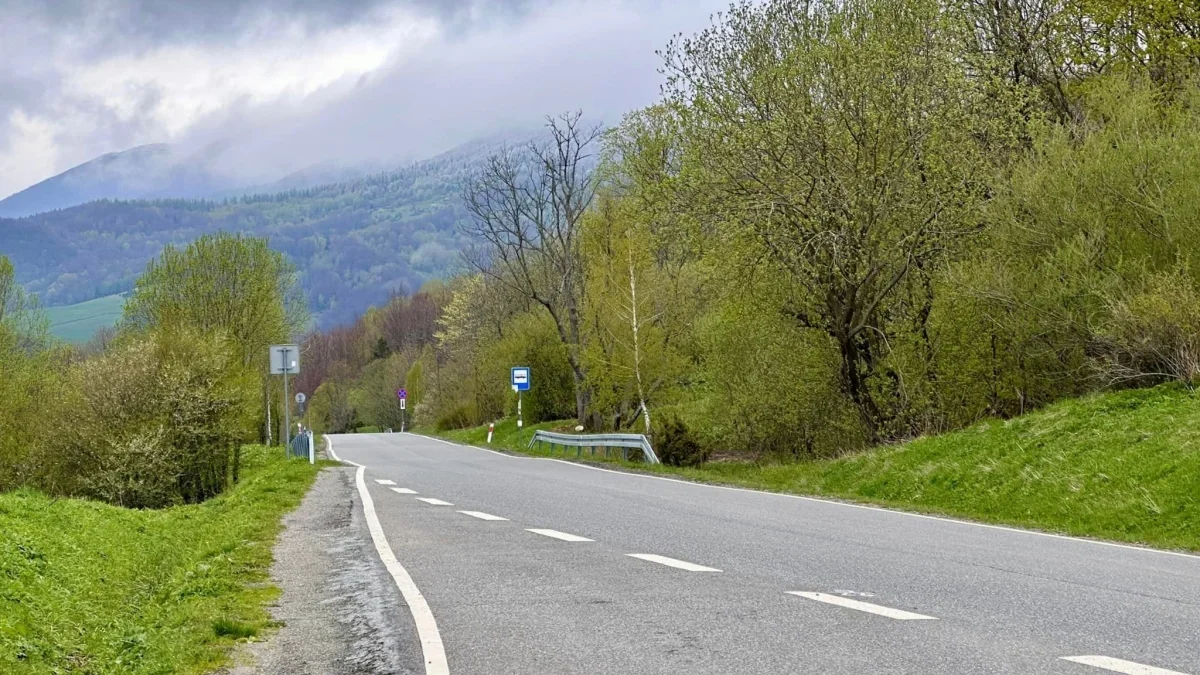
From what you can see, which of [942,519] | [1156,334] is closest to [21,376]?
[942,519]

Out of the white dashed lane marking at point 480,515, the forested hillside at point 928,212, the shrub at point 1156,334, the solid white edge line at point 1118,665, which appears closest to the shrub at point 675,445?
the forested hillside at point 928,212

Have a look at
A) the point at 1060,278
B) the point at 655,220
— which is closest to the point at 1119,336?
the point at 1060,278

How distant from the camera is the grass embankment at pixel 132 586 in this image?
727 cm

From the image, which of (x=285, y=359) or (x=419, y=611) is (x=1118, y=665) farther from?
(x=285, y=359)

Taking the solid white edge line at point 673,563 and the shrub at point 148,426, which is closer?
the solid white edge line at point 673,563

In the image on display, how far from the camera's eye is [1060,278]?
64.3 ft

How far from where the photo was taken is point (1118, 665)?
546cm

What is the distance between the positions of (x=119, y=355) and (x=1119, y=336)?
28839 millimetres

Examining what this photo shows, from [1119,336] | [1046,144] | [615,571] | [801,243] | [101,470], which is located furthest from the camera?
[101,470]

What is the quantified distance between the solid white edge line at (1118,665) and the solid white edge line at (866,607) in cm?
123

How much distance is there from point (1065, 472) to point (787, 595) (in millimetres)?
9597

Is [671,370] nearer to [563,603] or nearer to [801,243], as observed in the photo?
[801,243]

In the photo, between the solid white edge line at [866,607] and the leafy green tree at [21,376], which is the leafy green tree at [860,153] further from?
the leafy green tree at [21,376]

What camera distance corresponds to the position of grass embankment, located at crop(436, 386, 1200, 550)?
535 inches
